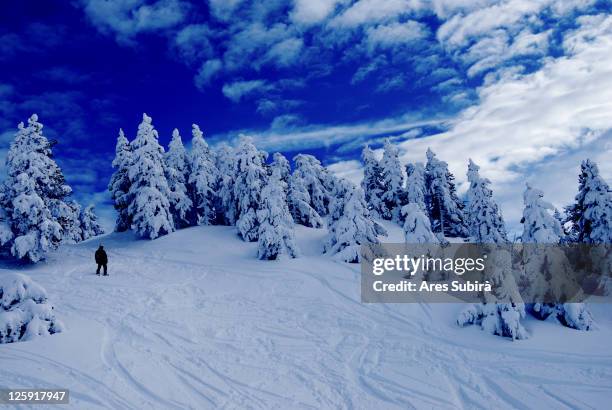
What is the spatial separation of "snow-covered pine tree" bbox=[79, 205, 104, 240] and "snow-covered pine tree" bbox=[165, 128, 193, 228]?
3203 cm

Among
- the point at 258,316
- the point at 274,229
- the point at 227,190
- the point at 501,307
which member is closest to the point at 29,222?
the point at 274,229

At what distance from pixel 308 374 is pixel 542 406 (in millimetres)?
6184

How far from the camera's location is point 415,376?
11680mm

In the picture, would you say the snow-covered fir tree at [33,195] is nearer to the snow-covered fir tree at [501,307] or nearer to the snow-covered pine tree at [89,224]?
the snow-covered fir tree at [501,307]

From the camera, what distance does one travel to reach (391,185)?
4822cm

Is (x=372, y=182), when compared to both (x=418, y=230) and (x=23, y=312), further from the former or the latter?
(x=23, y=312)

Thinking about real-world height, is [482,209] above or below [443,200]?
below

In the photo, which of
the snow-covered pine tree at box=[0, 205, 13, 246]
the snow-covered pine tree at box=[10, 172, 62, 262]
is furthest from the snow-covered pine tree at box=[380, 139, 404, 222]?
the snow-covered pine tree at box=[0, 205, 13, 246]

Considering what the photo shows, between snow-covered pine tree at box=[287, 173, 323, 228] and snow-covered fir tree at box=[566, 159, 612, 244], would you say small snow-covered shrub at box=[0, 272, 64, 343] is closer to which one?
snow-covered fir tree at box=[566, 159, 612, 244]

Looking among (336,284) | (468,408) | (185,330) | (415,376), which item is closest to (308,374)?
(415,376)

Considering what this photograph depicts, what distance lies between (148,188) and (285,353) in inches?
1008

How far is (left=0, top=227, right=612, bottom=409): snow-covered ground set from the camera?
10180 millimetres

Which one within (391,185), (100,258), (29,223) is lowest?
(100,258)

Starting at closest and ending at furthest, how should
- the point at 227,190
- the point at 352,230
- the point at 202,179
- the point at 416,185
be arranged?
the point at 352,230 → the point at 227,190 → the point at 202,179 → the point at 416,185
